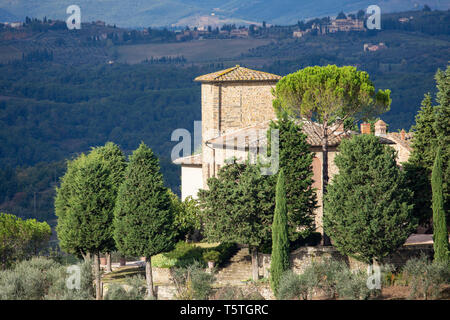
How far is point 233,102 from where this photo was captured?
3619 cm

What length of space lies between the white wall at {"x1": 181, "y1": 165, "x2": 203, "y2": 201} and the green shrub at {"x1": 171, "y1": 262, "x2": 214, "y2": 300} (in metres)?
10.9

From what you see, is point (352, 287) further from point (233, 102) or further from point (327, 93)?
point (233, 102)

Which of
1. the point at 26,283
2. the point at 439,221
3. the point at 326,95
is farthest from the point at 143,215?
the point at 439,221

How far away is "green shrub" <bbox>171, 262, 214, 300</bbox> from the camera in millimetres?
26125

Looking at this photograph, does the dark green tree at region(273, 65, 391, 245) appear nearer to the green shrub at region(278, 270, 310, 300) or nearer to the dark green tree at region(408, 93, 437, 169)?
Result: the dark green tree at region(408, 93, 437, 169)

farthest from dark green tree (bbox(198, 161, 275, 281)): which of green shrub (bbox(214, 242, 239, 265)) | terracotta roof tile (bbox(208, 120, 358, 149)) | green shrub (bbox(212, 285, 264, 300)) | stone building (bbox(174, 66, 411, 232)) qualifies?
stone building (bbox(174, 66, 411, 232))

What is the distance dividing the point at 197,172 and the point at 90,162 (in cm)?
1020

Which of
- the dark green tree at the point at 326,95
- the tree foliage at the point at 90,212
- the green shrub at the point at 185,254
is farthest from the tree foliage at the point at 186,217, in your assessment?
the dark green tree at the point at 326,95

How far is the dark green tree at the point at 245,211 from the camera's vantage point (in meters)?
28.2

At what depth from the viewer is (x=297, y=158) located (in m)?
29.0

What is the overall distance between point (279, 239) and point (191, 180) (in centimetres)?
1325
